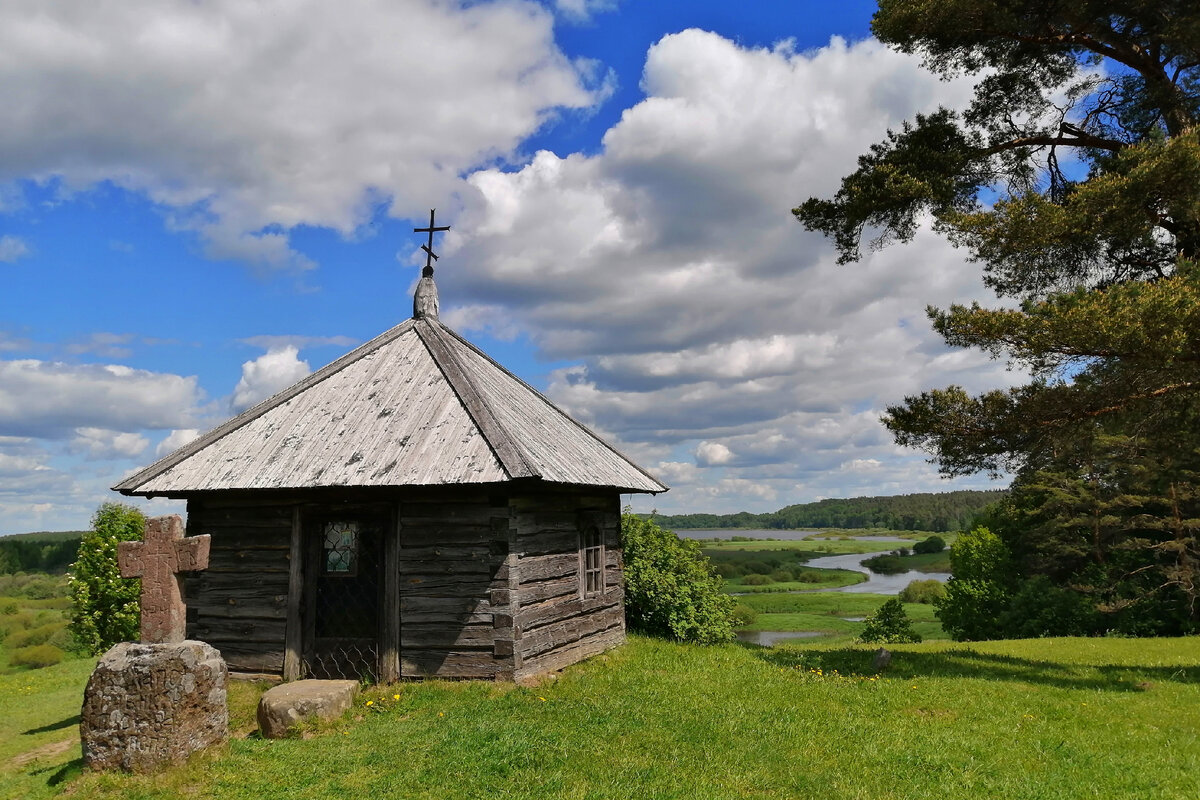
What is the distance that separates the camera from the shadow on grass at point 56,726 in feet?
40.4

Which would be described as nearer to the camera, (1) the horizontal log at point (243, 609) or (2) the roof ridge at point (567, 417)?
(1) the horizontal log at point (243, 609)

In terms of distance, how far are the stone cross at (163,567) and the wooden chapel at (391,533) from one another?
96.6 inches

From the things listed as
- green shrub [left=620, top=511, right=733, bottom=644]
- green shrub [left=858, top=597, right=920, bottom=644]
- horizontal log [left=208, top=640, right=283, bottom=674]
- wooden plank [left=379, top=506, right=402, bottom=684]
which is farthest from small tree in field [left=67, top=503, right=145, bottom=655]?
green shrub [left=858, top=597, right=920, bottom=644]

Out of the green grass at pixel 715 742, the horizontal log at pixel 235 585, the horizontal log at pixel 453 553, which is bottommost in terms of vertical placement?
the green grass at pixel 715 742

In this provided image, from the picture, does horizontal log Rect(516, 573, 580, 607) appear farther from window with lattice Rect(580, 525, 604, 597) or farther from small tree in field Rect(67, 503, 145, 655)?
small tree in field Rect(67, 503, 145, 655)

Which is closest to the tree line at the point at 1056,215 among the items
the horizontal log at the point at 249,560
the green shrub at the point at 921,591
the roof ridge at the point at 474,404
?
the roof ridge at the point at 474,404

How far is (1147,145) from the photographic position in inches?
444

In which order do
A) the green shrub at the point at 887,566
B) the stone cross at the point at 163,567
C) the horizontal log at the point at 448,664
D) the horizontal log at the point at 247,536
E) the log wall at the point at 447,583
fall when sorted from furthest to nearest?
the green shrub at the point at 887,566
the horizontal log at the point at 247,536
the log wall at the point at 447,583
the horizontal log at the point at 448,664
the stone cross at the point at 163,567

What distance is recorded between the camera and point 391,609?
1085 centimetres

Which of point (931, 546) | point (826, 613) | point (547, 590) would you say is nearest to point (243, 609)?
point (547, 590)

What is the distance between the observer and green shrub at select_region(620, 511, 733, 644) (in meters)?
17.5

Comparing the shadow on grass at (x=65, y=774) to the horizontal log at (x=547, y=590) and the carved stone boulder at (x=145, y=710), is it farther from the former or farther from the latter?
the horizontal log at (x=547, y=590)

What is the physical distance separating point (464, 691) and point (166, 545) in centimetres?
424

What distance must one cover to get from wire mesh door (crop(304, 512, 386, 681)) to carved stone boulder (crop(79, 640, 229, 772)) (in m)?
3.53
